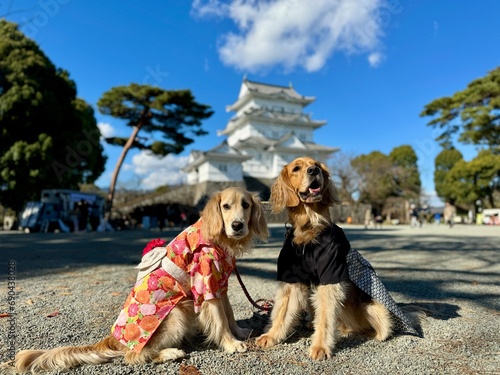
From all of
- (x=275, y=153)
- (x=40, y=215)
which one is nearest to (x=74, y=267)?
(x=40, y=215)

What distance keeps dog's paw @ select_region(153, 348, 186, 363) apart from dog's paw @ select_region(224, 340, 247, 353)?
308mm

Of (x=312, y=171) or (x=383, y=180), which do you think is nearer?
(x=312, y=171)

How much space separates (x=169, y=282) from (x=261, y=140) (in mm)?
33857

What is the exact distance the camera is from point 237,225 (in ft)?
7.81

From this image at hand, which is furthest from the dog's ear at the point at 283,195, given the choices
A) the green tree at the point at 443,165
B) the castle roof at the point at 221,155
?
the green tree at the point at 443,165

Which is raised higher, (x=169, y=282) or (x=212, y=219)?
(x=212, y=219)

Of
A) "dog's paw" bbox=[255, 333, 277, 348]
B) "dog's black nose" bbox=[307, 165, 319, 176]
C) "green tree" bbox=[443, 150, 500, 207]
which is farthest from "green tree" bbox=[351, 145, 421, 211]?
"dog's paw" bbox=[255, 333, 277, 348]

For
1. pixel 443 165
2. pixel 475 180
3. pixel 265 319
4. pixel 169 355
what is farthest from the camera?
pixel 443 165

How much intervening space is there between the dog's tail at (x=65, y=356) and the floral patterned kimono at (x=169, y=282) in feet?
0.27

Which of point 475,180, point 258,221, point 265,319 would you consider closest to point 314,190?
point 258,221

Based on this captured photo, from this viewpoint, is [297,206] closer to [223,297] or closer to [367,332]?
[223,297]

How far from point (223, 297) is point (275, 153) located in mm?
32152

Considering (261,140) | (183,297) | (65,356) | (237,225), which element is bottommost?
(65,356)

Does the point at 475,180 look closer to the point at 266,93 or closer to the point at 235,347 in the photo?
the point at 266,93
